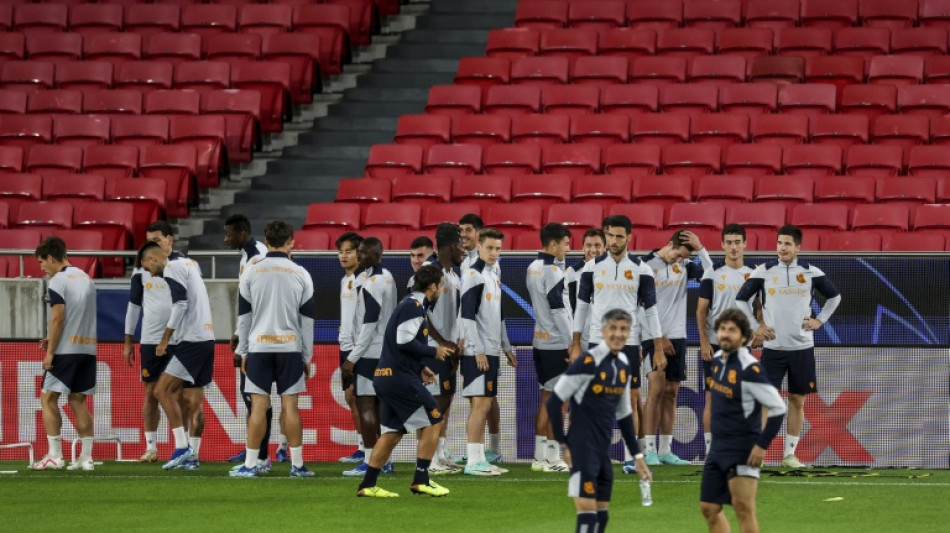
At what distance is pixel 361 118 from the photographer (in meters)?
21.0

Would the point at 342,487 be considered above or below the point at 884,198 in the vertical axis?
below

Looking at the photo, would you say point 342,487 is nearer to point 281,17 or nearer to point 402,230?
point 402,230

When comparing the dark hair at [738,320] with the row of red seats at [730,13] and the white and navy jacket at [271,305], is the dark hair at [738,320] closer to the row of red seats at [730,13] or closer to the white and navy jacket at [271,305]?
the white and navy jacket at [271,305]

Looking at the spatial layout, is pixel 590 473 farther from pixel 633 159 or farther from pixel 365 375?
pixel 633 159

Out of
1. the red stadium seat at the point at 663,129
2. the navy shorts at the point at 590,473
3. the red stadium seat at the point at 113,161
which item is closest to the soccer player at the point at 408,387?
the navy shorts at the point at 590,473

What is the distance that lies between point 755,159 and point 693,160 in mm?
744

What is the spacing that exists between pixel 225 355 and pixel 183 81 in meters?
7.70

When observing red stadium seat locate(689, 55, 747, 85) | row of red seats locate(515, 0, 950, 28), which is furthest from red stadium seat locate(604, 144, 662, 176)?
row of red seats locate(515, 0, 950, 28)

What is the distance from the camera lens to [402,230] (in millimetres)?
16594

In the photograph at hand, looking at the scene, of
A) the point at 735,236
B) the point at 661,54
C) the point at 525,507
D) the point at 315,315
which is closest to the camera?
the point at 525,507

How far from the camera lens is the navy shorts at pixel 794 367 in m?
12.8

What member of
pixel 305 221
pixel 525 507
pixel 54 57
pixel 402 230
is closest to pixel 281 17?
pixel 54 57

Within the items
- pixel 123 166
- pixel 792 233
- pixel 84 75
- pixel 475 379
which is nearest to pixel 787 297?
pixel 792 233

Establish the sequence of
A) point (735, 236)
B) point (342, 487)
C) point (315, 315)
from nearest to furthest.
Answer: point (342, 487) → point (735, 236) → point (315, 315)
